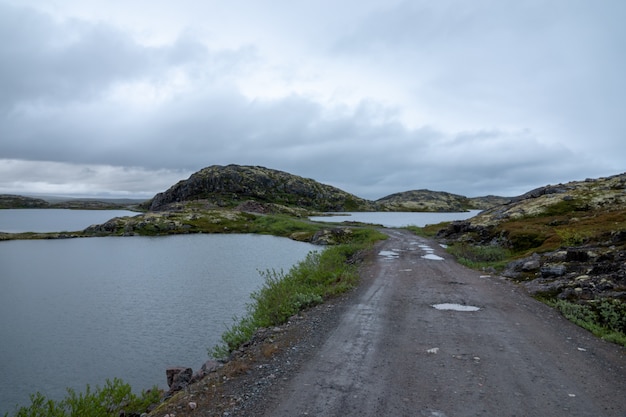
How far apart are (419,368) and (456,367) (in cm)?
112

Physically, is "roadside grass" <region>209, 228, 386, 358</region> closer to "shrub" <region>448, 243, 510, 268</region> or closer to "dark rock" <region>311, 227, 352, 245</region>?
"shrub" <region>448, 243, 510, 268</region>

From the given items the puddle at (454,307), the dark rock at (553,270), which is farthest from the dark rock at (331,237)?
the puddle at (454,307)

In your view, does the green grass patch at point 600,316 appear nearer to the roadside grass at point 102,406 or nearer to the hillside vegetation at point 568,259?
the hillside vegetation at point 568,259

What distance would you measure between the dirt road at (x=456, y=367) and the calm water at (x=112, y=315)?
11.8 metres

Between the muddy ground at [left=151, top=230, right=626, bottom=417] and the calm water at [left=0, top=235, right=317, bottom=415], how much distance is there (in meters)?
10.00

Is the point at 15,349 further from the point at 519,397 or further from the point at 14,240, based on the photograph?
Answer: the point at 14,240

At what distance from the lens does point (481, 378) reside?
439 inches

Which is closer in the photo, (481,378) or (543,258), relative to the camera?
(481,378)

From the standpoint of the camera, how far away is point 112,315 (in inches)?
1277

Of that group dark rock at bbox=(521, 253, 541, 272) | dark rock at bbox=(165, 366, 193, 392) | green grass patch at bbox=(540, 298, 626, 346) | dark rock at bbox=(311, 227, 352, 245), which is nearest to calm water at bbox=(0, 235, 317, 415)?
dark rock at bbox=(165, 366, 193, 392)

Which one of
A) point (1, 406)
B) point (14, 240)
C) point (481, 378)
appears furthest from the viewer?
point (14, 240)

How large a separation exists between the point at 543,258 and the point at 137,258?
62.2 m

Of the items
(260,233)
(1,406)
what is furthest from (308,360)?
(260,233)

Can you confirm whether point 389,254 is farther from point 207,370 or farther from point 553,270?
point 207,370
